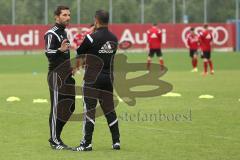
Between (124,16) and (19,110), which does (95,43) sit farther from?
(124,16)

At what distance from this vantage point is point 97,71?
12.7 metres

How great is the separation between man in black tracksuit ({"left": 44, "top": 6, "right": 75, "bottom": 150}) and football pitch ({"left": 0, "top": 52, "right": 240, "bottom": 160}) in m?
0.41

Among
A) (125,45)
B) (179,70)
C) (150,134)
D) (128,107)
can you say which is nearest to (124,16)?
(125,45)

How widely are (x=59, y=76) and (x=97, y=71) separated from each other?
78 centimetres

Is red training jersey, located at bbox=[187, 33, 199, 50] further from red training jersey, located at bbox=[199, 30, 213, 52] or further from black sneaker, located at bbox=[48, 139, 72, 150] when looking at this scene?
black sneaker, located at bbox=[48, 139, 72, 150]

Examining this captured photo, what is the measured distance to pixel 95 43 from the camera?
12.5 meters

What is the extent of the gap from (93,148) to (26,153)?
120 cm

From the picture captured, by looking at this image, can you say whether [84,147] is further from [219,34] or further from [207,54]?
[219,34]

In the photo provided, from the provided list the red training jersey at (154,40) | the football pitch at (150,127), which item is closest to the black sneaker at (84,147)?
the football pitch at (150,127)

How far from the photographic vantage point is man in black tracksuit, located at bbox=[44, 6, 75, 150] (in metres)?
12.9

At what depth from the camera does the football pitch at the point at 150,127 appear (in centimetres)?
1245

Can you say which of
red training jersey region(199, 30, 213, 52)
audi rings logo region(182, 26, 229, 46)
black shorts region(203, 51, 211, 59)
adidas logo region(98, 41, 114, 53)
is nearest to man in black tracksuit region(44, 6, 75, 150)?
adidas logo region(98, 41, 114, 53)

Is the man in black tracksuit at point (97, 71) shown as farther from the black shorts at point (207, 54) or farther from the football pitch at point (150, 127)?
the black shorts at point (207, 54)

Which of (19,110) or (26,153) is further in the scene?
(19,110)
